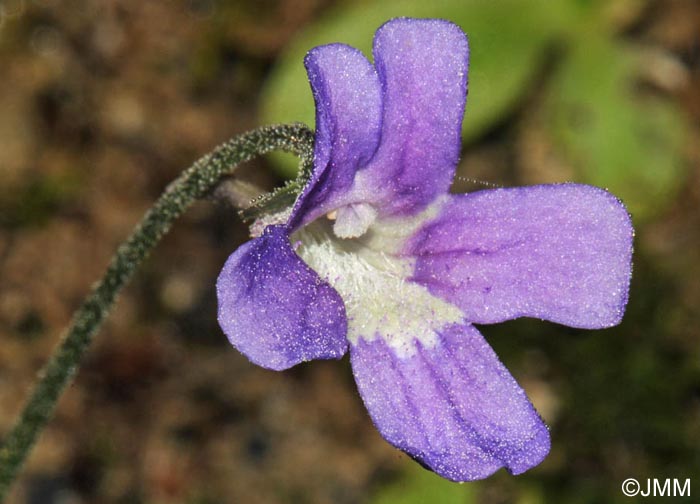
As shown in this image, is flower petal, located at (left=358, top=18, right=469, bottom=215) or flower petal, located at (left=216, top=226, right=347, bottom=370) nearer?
flower petal, located at (left=216, top=226, right=347, bottom=370)

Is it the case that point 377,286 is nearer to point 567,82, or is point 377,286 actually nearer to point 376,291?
point 376,291

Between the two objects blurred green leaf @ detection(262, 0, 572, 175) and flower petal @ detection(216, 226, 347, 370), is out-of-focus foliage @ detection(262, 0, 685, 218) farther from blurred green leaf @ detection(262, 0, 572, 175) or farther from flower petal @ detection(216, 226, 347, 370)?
flower petal @ detection(216, 226, 347, 370)

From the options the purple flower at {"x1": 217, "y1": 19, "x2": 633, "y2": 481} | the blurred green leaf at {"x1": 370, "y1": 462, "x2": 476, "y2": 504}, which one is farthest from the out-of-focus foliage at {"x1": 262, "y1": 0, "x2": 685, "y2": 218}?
the purple flower at {"x1": 217, "y1": 19, "x2": 633, "y2": 481}

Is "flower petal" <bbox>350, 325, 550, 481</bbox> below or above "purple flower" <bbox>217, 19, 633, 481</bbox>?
below

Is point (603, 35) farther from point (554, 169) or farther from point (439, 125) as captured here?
point (439, 125)

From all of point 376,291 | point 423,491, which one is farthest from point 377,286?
point 423,491

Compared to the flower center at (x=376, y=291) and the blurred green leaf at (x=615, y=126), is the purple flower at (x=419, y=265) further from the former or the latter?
the blurred green leaf at (x=615, y=126)

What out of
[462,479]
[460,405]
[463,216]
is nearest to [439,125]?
[463,216]
